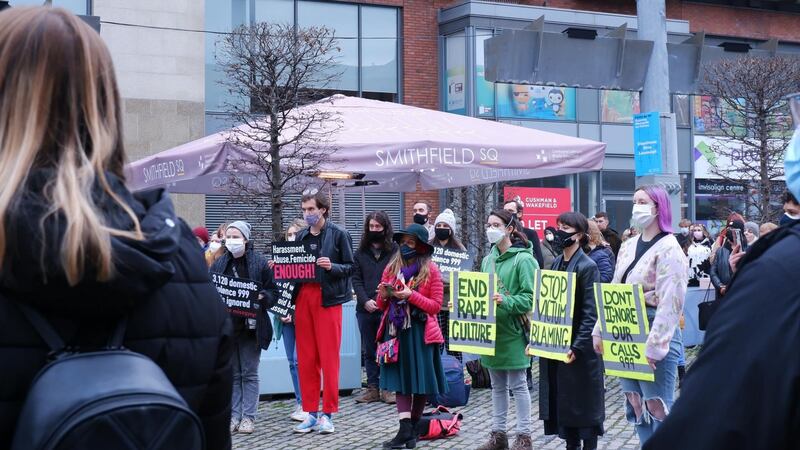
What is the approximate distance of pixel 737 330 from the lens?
6.12 ft

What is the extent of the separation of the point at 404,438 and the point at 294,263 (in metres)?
2.00

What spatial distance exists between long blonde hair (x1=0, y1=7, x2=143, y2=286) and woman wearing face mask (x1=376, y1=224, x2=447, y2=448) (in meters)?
7.19

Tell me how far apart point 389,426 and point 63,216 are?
8.81 meters

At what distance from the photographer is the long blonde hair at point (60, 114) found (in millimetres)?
2020

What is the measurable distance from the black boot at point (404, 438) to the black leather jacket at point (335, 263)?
4.72ft

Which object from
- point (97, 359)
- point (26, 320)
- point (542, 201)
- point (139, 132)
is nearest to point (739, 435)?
point (97, 359)

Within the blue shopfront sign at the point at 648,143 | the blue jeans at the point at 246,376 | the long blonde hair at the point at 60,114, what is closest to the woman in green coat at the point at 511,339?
the blue jeans at the point at 246,376

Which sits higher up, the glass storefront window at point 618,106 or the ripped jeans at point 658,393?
the glass storefront window at point 618,106

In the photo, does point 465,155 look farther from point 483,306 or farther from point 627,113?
point 627,113

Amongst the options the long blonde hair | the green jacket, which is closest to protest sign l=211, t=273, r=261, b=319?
the green jacket

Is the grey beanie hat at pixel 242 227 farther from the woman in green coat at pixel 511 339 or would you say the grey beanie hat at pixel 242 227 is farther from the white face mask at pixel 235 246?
the woman in green coat at pixel 511 339

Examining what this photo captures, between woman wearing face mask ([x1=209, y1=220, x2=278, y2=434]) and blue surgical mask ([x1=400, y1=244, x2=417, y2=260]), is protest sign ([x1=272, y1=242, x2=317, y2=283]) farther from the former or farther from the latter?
blue surgical mask ([x1=400, y1=244, x2=417, y2=260])

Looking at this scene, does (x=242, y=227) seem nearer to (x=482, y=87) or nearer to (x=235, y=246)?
(x=235, y=246)

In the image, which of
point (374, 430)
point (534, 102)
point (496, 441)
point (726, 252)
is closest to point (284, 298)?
point (374, 430)
